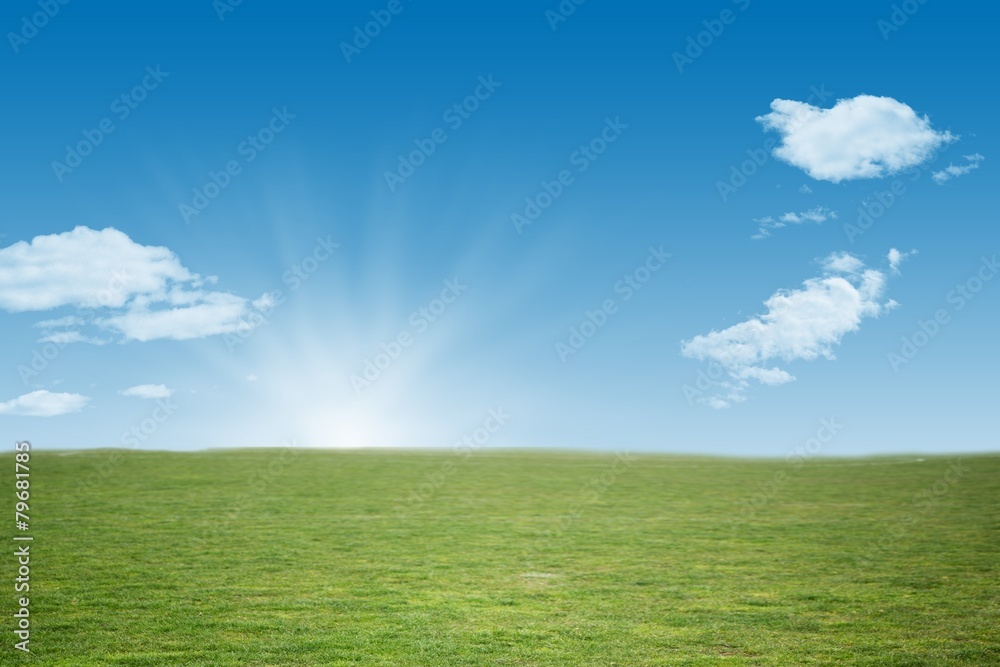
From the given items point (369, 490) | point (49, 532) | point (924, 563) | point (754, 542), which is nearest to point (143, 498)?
point (49, 532)

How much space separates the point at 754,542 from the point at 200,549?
22522 millimetres

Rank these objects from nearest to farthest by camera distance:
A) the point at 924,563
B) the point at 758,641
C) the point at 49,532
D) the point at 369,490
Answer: the point at 758,641
the point at 924,563
the point at 49,532
the point at 369,490

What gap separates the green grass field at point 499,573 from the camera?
639 inches

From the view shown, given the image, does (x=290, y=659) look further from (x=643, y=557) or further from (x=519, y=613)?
(x=643, y=557)

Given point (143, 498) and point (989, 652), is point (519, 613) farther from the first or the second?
point (143, 498)

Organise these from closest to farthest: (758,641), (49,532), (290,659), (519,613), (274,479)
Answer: (290,659), (758,641), (519,613), (49,532), (274,479)

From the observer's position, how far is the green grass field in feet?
53.2

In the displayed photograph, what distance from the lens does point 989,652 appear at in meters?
16.0

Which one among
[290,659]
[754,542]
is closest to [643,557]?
[754,542]

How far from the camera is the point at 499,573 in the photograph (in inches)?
920

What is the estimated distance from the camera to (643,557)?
85.7 feet

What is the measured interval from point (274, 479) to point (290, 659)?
3276 cm

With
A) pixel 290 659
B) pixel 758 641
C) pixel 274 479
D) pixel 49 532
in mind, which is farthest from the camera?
pixel 274 479

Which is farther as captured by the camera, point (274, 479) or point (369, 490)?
point (274, 479)
